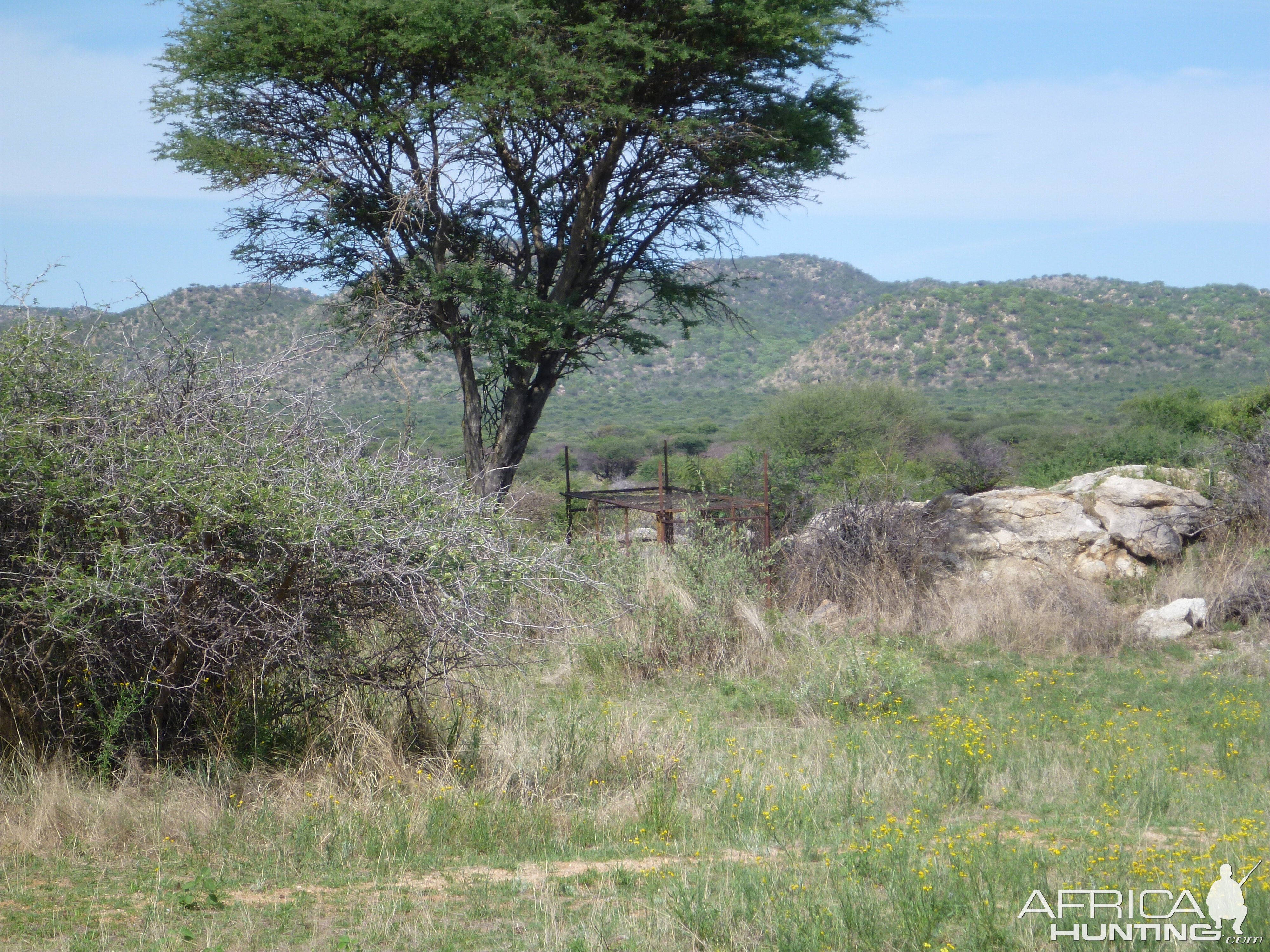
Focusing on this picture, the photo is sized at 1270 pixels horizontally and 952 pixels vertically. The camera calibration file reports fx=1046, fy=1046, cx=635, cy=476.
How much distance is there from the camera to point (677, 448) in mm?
44844

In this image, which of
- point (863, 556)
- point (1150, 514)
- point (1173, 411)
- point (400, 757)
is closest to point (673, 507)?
point (863, 556)

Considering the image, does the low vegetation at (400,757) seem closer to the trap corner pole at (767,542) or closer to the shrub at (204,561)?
the shrub at (204,561)

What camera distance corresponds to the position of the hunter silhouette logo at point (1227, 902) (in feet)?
12.2

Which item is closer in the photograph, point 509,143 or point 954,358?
point 509,143

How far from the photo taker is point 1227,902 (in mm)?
3814

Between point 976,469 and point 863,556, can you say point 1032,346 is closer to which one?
point 976,469

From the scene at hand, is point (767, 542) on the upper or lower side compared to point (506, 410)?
lower

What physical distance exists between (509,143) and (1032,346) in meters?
60.4

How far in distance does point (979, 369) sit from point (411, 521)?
6529cm

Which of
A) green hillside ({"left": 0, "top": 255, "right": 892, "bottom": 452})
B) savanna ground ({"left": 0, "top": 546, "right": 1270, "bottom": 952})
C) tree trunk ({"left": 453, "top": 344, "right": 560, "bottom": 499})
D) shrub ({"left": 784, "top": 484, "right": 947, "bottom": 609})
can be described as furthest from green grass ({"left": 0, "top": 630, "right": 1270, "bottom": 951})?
tree trunk ({"left": 453, "top": 344, "right": 560, "bottom": 499})

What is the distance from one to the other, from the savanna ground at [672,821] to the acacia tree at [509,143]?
5458 mm

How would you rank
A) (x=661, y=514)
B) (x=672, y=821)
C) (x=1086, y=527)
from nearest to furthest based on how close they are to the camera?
(x=672, y=821) < (x=661, y=514) < (x=1086, y=527)

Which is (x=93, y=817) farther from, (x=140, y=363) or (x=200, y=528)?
(x=140, y=363)

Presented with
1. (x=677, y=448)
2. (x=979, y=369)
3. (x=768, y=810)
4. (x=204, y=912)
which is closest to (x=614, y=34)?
(x=768, y=810)
